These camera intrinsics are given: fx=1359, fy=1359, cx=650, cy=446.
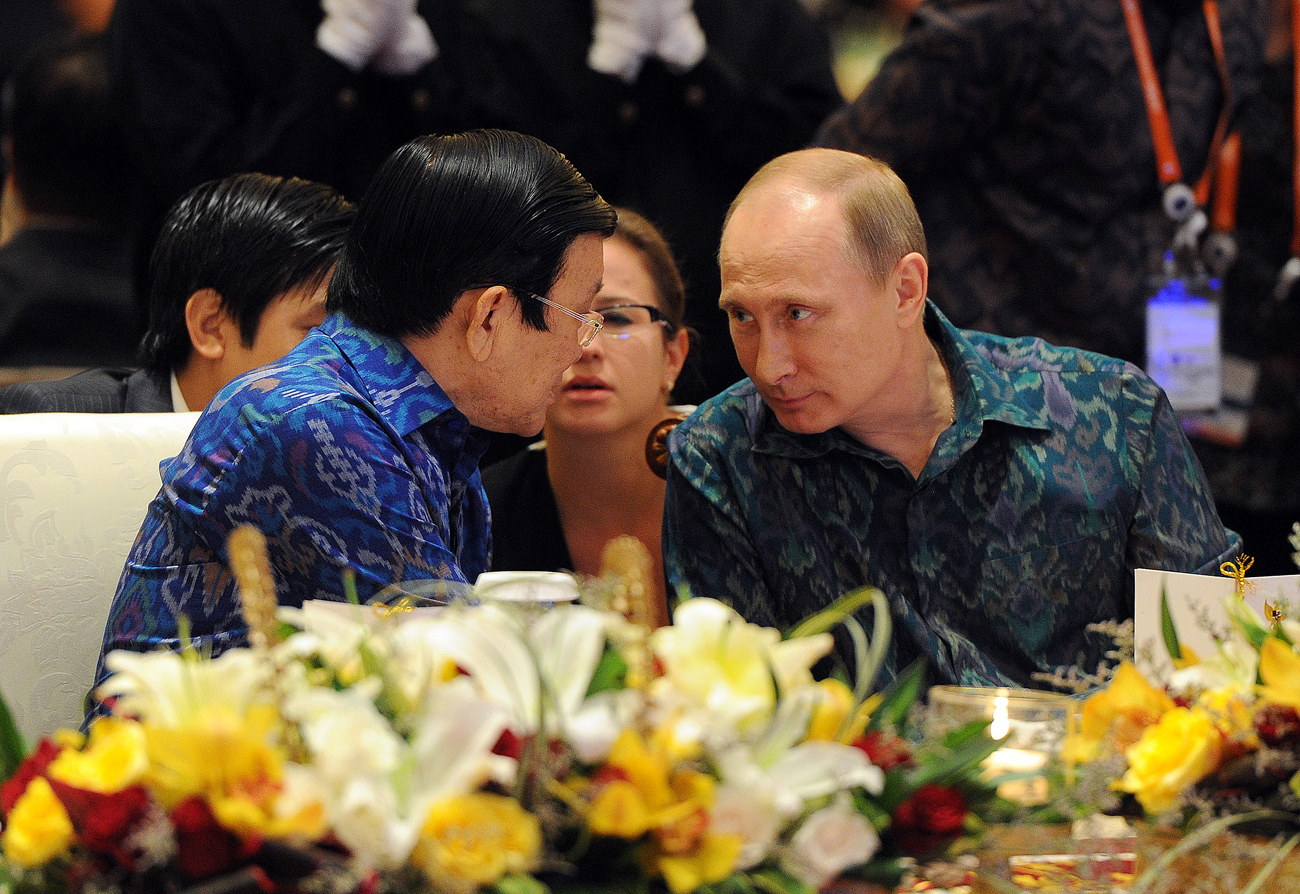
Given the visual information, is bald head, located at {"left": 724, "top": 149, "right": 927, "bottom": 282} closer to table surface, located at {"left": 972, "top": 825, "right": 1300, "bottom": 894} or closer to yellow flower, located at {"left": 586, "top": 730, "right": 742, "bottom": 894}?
table surface, located at {"left": 972, "top": 825, "right": 1300, "bottom": 894}

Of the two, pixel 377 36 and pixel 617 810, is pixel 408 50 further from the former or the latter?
pixel 617 810

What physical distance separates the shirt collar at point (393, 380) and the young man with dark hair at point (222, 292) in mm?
Answer: 519

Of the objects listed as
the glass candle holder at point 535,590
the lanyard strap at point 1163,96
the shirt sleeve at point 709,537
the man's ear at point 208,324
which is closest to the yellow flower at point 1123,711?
the glass candle holder at point 535,590

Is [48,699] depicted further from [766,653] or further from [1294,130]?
[1294,130]

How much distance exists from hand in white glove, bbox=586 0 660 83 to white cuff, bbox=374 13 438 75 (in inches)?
12.9

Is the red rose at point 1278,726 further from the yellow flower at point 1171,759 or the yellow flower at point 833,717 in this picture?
the yellow flower at point 833,717

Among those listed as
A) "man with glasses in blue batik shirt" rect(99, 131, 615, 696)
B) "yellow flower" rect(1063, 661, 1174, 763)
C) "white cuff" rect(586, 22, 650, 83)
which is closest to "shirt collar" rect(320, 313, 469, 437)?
Result: "man with glasses in blue batik shirt" rect(99, 131, 615, 696)

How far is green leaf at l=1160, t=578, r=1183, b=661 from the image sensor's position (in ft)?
3.64

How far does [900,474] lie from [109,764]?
1.28m

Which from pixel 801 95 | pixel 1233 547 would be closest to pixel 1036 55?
pixel 801 95

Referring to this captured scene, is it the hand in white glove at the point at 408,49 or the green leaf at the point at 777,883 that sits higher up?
the hand in white glove at the point at 408,49

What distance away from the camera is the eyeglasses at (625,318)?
2.39 meters

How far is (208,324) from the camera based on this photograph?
87.7 inches

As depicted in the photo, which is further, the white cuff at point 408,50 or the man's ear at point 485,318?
the white cuff at point 408,50
